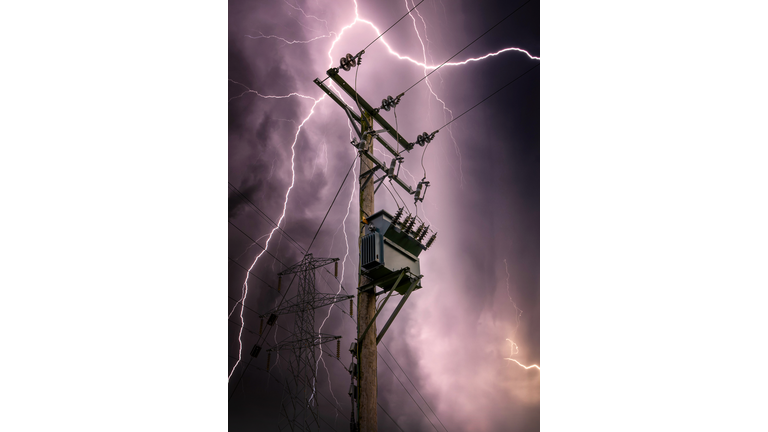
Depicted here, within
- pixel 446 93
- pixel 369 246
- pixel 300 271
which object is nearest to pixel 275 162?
pixel 300 271

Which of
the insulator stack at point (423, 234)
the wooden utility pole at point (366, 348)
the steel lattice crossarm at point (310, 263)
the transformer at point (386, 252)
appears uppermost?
the steel lattice crossarm at point (310, 263)

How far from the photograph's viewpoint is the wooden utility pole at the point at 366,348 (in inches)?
197

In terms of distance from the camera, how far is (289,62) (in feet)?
42.8

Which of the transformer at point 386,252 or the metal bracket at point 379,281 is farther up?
the transformer at point 386,252

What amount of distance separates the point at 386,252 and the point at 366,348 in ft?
4.74

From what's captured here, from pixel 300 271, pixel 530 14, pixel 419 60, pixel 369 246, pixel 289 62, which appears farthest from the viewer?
pixel 300 271

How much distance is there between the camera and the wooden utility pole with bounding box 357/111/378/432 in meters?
5.01

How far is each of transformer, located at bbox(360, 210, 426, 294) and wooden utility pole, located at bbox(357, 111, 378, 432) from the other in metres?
0.22

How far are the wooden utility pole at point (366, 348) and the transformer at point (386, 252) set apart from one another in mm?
221

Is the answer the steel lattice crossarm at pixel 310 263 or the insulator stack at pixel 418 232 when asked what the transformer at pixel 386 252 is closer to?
the insulator stack at pixel 418 232

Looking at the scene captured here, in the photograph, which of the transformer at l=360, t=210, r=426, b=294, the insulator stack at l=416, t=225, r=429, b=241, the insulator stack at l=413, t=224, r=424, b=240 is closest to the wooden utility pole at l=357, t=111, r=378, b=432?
the transformer at l=360, t=210, r=426, b=294

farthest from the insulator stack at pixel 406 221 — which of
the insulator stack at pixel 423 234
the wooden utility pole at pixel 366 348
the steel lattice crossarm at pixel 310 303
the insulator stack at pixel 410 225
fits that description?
the steel lattice crossarm at pixel 310 303

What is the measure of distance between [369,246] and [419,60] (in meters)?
6.81

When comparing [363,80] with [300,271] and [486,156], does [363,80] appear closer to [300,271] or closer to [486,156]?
[486,156]
